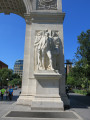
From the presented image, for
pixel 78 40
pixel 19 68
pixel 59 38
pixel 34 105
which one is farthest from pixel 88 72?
pixel 19 68

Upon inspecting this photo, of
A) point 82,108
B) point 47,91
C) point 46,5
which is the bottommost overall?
point 82,108

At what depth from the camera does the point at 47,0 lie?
11859 mm

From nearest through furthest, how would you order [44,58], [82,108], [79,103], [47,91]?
[47,91] → [82,108] → [44,58] → [79,103]

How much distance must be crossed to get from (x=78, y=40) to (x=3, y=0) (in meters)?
19.5

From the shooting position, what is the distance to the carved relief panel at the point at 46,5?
11.6m

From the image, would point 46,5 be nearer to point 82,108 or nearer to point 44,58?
point 44,58

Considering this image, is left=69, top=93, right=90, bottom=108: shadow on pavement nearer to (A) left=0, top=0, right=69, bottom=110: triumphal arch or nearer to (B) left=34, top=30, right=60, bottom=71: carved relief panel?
(A) left=0, top=0, right=69, bottom=110: triumphal arch

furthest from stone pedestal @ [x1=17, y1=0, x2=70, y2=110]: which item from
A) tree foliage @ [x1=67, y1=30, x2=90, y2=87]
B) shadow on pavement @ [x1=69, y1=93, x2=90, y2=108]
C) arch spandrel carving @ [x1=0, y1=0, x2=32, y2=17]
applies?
tree foliage @ [x1=67, y1=30, x2=90, y2=87]

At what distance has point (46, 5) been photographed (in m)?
11.8

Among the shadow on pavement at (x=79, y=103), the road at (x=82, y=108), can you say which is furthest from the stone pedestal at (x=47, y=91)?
the shadow on pavement at (x=79, y=103)

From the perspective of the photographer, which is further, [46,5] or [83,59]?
[83,59]

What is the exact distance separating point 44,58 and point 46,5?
5.66m

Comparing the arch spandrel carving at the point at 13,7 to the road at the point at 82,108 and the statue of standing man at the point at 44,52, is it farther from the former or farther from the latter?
the road at the point at 82,108

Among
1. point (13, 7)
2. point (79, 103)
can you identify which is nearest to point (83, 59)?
point (79, 103)
